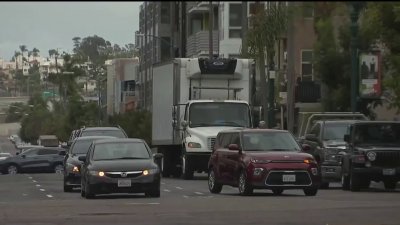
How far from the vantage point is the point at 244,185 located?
24.7 meters

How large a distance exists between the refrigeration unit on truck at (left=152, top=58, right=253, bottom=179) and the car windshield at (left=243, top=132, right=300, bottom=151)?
8.28m

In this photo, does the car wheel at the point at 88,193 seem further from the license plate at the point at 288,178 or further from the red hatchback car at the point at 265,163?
the license plate at the point at 288,178

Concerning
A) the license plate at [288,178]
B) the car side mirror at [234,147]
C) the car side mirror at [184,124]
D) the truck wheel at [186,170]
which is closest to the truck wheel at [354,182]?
the license plate at [288,178]

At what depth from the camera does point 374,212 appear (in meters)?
19.9

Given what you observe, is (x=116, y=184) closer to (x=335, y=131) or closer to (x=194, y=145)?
(x=335, y=131)

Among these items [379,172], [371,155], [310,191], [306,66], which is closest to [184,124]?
[371,155]

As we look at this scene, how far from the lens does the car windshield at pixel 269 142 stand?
25.1 m

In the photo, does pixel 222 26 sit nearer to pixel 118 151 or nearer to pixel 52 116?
pixel 118 151

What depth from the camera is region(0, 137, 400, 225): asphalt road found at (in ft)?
59.8

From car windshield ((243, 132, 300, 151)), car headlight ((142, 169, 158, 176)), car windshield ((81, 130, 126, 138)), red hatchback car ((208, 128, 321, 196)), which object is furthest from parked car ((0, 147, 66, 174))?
car headlight ((142, 169, 158, 176))

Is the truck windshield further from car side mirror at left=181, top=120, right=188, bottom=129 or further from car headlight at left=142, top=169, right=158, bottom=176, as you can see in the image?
car headlight at left=142, top=169, right=158, bottom=176

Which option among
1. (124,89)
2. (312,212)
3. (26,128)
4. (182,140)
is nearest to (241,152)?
(312,212)

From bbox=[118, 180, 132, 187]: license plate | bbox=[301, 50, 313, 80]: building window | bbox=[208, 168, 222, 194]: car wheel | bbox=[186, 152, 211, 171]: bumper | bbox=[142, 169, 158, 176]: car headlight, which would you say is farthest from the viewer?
bbox=[301, 50, 313, 80]: building window

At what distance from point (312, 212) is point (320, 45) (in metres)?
21.0
